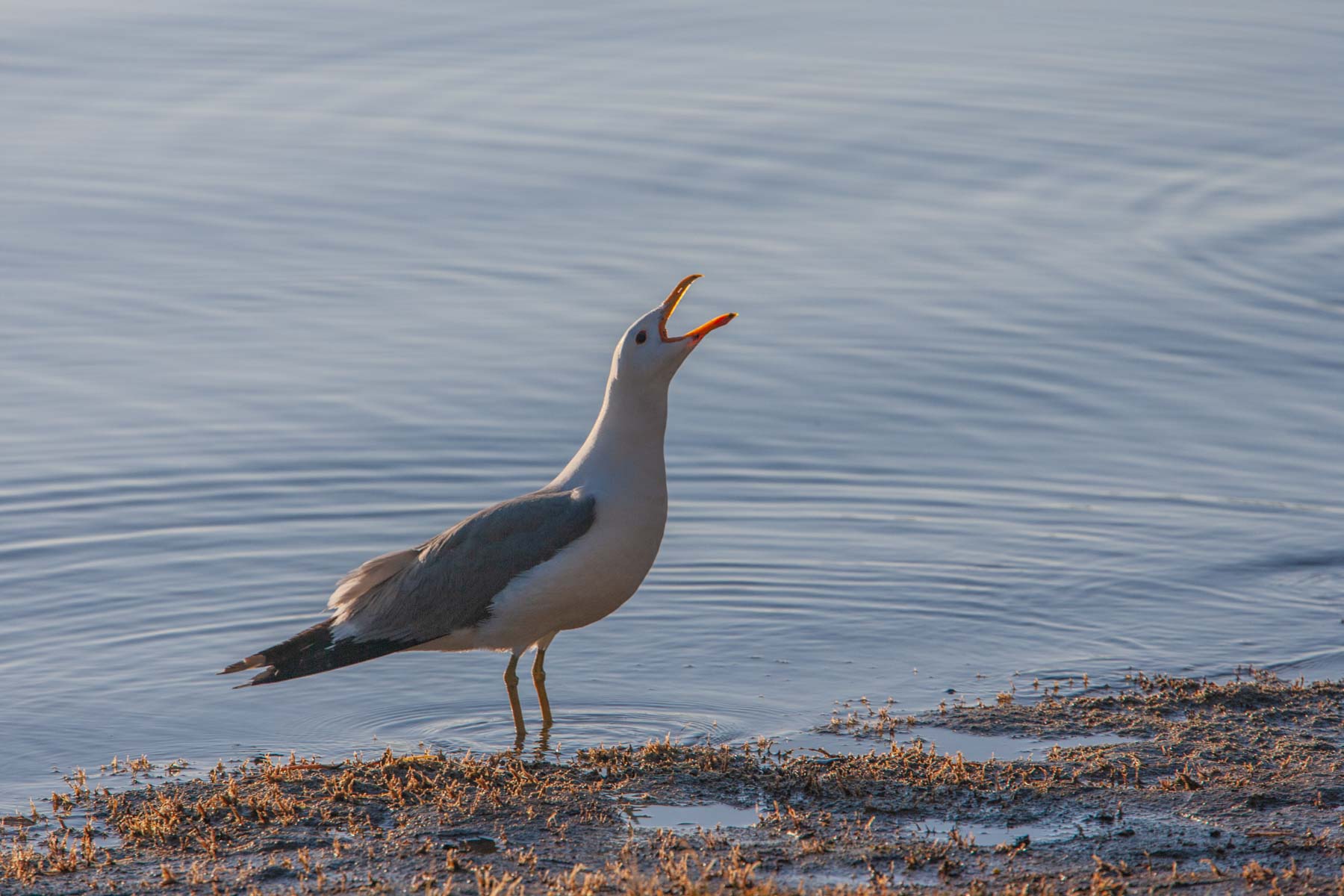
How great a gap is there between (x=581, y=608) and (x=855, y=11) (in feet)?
48.8

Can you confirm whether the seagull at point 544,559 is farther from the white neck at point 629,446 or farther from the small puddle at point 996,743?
the small puddle at point 996,743

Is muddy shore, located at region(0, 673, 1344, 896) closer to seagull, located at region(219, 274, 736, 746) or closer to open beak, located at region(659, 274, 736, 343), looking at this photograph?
seagull, located at region(219, 274, 736, 746)

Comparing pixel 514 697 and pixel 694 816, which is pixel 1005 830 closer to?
pixel 694 816

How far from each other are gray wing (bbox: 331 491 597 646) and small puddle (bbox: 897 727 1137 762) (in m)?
1.80

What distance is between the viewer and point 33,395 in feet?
43.2

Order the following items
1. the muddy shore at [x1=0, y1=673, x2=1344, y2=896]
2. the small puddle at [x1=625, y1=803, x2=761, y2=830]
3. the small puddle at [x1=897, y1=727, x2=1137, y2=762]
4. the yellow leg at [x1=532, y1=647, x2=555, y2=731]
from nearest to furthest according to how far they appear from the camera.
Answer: the muddy shore at [x1=0, y1=673, x2=1344, y2=896] → the small puddle at [x1=625, y1=803, x2=761, y2=830] → the small puddle at [x1=897, y1=727, x2=1137, y2=762] → the yellow leg at [x1=532, y1=647, x2=555, y2=731]

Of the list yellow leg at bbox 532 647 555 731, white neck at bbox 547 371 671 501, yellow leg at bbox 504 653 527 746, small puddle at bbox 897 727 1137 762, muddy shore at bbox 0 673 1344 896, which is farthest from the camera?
yellow leg at bbox 532 647 555 731

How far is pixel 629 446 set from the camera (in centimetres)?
798

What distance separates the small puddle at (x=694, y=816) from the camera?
6711 mm

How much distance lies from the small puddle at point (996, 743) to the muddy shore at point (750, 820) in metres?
0.02

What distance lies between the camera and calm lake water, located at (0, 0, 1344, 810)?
Result: 9609mm

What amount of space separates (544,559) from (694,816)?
4.85ft

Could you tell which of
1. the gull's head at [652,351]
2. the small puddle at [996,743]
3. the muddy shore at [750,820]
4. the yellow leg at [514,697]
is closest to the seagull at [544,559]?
the gull's head at [652,351]

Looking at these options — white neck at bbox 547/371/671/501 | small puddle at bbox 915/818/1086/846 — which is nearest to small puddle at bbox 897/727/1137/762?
small puddle at bbox 915/818/1086/846
